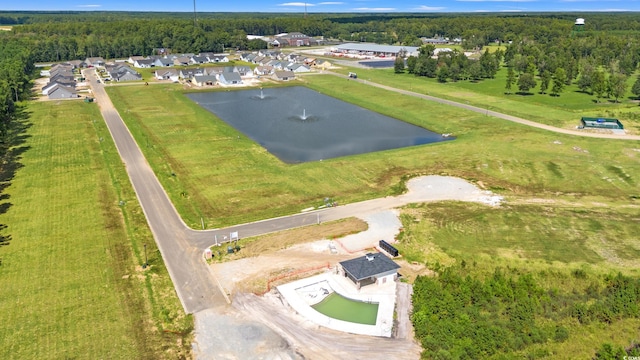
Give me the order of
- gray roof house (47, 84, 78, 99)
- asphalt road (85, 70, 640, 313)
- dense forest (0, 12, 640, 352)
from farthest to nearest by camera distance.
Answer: gray roof house (47, 84, 78, 99), asphalt road (85, 70, 640, 313), dense forest (0, 12, 640, 352)

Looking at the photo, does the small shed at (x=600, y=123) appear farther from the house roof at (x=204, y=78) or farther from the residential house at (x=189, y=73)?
the residential house at (x=189, y=73)

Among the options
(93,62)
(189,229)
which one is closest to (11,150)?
(189,229)

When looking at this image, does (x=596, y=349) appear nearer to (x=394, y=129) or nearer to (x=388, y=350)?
(x=388, y=350)

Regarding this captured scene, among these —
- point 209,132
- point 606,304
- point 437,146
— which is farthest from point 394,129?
point 606,304

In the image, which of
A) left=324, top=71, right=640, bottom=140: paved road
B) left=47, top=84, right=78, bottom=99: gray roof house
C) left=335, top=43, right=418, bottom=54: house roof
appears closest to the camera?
left=324, top=71, right=640, bottom=140: paved road

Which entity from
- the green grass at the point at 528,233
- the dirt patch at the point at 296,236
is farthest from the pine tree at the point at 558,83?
the dirt patch at the point at 296,236

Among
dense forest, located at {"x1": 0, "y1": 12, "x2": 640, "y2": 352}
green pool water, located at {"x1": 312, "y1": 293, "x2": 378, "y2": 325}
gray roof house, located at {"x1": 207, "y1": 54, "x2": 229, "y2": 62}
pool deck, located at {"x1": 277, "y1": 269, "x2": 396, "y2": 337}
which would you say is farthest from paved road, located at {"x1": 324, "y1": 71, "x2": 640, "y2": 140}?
gray roof house, located at {"x1": 207, "y1": 54, "x2": 229, "y2": 62}

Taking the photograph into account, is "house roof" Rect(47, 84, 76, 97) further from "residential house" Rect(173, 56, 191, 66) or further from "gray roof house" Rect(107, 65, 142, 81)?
"residential house" Rect(173, 56, 191, 66)
